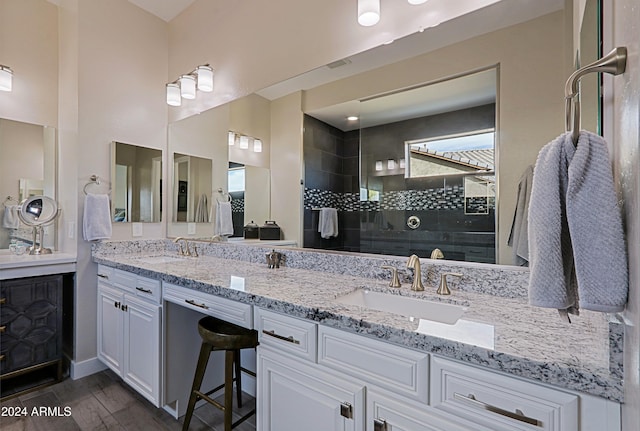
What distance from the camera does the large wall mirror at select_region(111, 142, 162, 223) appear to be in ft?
8.56

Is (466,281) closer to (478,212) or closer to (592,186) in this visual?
(478,212)

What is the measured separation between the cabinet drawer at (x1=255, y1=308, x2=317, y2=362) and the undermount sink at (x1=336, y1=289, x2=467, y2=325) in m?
0.18

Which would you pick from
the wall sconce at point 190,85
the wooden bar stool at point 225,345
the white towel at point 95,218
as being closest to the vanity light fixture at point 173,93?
the wall sconce at point 190,85

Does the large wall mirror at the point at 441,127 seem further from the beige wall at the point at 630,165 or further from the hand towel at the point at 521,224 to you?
the beige wall at the point at 630,165

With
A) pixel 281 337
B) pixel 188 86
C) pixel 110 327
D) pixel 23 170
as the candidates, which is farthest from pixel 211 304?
pixel 23 170

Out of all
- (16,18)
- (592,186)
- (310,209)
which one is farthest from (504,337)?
(16,18)

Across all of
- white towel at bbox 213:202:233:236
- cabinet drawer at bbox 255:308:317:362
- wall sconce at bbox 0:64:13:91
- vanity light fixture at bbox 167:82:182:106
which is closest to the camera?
cabinet drawer at bbox 255:308:317:362

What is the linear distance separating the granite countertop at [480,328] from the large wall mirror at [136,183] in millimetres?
1393

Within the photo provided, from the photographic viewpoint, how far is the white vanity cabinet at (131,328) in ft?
6.07

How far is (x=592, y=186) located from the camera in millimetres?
604

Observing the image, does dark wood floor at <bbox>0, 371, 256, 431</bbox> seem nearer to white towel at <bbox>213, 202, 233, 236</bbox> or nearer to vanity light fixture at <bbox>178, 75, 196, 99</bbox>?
white towel at <bbox>213, 202, 233, 236</bbox>

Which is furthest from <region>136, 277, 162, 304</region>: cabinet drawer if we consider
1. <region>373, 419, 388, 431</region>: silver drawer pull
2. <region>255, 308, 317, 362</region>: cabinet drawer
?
<region>373, 419, 388, 431</region>: silver drawer pull

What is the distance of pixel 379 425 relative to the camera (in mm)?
983

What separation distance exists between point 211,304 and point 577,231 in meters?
1.40
